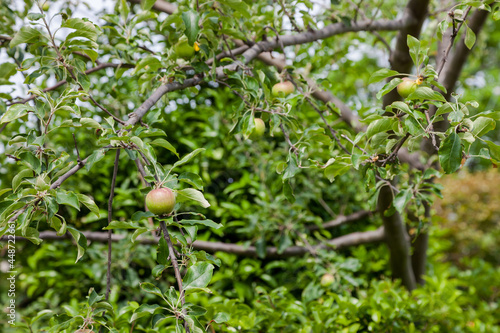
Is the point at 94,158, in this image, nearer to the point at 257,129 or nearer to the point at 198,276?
the point at 198,276

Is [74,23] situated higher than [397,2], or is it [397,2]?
[74,23]

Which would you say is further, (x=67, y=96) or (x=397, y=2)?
(x=397, y=2)

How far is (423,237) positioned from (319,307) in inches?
33.2

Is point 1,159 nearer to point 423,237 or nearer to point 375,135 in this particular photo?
point 375,135

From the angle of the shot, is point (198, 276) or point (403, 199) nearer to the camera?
point (198, 276)

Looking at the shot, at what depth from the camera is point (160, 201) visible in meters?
0.85

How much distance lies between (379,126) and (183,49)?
1.96ft

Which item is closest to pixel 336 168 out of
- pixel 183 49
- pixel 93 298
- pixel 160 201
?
pixel 160 201

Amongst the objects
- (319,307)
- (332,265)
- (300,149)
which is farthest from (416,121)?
(332,265)

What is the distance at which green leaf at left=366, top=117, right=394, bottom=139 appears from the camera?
3.03 ft

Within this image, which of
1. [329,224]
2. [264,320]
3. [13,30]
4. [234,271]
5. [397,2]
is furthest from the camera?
[397,2]

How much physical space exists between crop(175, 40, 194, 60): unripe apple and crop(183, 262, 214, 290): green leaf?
62 centimetres

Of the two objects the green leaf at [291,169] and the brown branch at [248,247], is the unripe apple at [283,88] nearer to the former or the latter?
the green leaf at [291,169]

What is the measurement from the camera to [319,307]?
1517 millimetres
